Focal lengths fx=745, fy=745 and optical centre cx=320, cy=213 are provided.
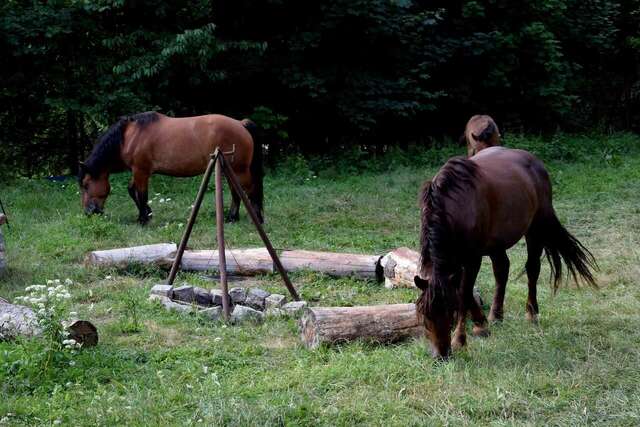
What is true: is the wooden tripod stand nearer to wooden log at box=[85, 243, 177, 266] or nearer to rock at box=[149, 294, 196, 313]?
rock at box=[149, 294, 196, 313]

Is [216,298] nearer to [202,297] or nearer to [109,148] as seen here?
[202,297]

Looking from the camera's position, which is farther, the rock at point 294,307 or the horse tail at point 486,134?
the horse tail at point 486,134

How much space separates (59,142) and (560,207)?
1053 cm

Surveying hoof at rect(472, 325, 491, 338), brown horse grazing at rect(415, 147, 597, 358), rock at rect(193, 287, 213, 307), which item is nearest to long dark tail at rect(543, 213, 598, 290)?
brown horse grazing at rect(415, 147, 597, 358)

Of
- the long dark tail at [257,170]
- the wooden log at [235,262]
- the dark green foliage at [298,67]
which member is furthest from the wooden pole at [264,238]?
the dark green foliage at [298,67]

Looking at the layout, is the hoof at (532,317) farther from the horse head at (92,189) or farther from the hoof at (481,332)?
the horse head at (92,189)

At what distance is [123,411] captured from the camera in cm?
440

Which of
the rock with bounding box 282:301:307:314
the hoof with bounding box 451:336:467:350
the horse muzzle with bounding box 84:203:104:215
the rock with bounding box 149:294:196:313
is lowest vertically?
the horse muzzle with bounding box 84:203:104:215

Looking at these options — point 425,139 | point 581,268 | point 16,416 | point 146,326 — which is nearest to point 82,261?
point 146,326

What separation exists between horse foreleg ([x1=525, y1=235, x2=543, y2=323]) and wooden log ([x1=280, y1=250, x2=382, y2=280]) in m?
1.84

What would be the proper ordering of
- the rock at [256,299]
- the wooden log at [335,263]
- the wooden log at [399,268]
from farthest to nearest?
the wooden log at [335,263], the wooden log at [399,268], the rock at [256,299]

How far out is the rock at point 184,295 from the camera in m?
7.02

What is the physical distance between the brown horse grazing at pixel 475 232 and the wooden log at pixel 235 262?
2810 mm

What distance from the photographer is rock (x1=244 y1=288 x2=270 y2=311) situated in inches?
273
